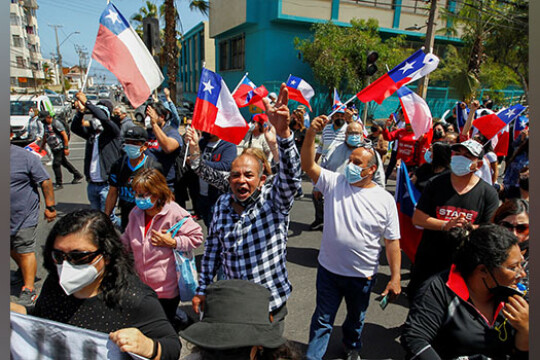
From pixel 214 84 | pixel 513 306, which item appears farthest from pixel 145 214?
pixel 513 306

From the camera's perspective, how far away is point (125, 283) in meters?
1.79

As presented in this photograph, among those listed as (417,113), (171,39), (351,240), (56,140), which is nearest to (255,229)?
(351,240)

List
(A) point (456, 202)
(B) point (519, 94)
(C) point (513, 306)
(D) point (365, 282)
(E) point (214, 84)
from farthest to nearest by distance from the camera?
(B) point (519, 94)
(E) point (214, 84)
(A) point (456, 202)
(D) point (365, 282)
(C) point (513, 306)

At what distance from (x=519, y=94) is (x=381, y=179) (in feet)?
96.0

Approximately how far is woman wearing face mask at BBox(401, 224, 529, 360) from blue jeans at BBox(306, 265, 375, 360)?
76 centimetres

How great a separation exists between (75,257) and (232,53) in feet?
81.3

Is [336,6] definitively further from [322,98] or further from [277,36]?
[322,98]

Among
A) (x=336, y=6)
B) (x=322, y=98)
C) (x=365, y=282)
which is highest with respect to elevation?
(x=336, y=6)

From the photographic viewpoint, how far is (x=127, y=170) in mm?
3807

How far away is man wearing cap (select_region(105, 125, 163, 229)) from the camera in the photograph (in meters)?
3.76

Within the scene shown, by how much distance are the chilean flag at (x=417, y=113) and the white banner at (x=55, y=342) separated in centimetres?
410

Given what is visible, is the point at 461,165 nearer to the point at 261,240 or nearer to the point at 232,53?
the point at 261,240

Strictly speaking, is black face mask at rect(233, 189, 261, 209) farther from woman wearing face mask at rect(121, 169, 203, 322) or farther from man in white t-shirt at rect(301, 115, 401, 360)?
woman wearing face mask at rect(121, 169, 203, 322)

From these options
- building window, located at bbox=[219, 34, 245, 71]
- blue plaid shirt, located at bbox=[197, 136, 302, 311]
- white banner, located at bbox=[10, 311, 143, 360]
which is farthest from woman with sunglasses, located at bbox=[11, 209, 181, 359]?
building window, located at bbox=[219, 34, 245, 71]
